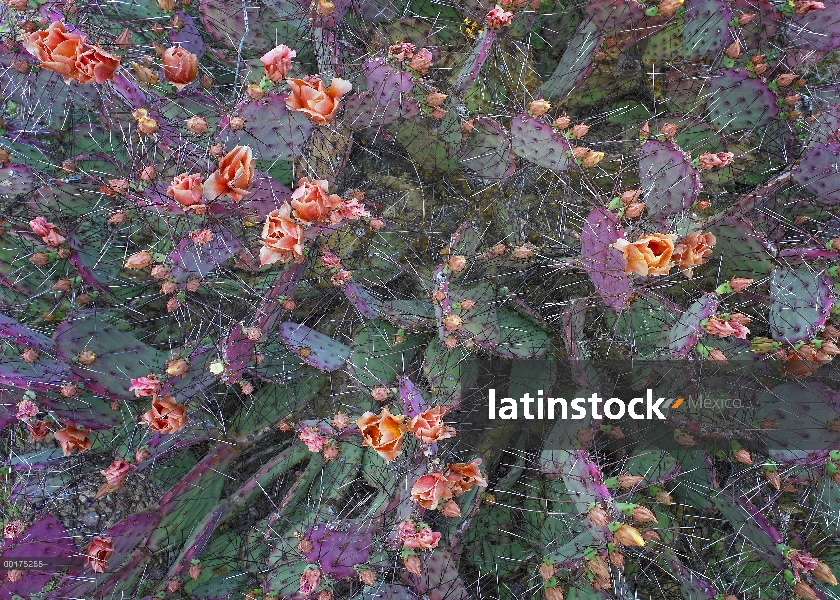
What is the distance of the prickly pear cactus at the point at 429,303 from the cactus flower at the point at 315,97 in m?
0.03

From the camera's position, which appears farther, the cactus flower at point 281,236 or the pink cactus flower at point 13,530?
the pink cactus flower at point 13,530

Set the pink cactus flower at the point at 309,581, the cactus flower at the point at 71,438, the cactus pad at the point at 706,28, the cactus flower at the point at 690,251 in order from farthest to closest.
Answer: the cactus pad at the point at 706,28
the cactus flower at the point at 71,438
the cactus flower at the point at 690,251
the pink cactus flower at the point at 309,581

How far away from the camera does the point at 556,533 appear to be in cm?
191

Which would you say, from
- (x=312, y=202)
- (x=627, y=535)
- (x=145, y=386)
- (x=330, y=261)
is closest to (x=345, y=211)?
(x=312, y=202)

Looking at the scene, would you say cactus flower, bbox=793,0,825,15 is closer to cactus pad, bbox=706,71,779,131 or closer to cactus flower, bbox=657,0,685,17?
cactus pad, bbox=706,71,779,131

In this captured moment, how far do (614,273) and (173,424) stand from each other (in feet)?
4.32

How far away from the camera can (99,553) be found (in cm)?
175

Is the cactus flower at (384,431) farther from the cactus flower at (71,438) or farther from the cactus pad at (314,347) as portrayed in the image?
the cactus flower at (71,438)

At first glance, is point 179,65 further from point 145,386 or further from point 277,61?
point 145,386

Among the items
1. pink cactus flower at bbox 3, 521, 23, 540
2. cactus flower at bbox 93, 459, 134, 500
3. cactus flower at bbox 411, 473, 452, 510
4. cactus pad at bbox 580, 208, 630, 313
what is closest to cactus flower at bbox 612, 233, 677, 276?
cactus pad at bbox 580, 208, 630, 313

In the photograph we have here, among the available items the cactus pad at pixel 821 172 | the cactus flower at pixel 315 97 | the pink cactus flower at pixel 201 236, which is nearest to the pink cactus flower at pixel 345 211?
the cactus flower at pixel 315 97

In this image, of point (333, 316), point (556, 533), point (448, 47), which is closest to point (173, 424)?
point (333, 316)

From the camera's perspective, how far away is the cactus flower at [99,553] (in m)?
1.72

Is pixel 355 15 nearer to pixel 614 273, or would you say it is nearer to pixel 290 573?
pixel 614 273
